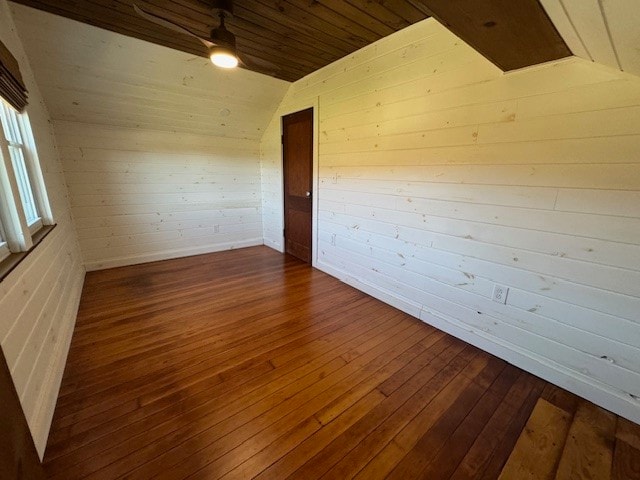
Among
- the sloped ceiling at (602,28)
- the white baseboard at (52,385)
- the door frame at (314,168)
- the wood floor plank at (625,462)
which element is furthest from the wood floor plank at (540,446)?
the door frame at (314,168)

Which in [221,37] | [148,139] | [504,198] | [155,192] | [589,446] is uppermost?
[221,37]

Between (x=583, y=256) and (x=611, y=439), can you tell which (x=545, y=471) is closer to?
(x=611, y=439)

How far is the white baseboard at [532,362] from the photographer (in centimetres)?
147

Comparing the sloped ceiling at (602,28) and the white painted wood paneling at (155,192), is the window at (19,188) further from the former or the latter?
the sloped ceiling at (602,28)

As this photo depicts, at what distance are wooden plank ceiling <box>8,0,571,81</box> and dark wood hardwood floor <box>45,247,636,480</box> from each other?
75.4 inches

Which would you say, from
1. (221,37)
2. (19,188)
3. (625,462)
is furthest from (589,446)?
(19,188)

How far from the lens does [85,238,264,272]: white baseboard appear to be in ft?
11.3

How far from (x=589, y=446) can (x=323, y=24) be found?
→ 3135 mm

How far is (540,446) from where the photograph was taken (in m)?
1.31

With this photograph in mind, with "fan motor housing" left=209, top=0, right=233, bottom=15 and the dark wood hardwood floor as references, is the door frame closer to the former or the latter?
the dark wood hardwood floor

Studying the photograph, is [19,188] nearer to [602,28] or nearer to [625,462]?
[602,28]

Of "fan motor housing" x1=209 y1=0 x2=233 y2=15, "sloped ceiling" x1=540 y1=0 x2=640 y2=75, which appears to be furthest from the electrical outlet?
"fan motor housing" x1=209 y1=0 x2=233 y2=15

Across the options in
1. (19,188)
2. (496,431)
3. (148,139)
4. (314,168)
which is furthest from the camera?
(148,139)

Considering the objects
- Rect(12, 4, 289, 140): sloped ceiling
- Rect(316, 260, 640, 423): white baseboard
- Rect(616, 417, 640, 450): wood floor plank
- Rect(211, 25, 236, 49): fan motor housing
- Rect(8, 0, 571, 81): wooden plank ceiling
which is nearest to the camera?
Rect(8, 0, 571, 81): wooden plank ceiling
